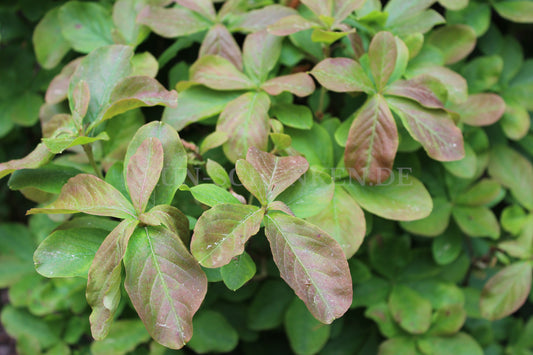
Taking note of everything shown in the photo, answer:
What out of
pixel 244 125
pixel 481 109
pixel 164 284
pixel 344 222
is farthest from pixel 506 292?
pixel 164 284

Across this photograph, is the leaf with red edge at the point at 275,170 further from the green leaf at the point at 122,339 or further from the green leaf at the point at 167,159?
the green leaf at the point at 122,339

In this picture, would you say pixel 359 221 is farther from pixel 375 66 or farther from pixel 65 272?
pixel 65 272

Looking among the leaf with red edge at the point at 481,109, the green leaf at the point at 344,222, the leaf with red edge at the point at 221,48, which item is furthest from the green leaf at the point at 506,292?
the leaf with red edge at the point at 221,48

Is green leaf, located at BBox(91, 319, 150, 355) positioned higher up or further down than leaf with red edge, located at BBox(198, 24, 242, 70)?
further down

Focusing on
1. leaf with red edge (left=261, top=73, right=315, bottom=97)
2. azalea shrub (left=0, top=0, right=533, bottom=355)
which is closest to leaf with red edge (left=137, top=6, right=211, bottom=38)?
azalea shrub (left=0, top=0, right=533, bottom=355)

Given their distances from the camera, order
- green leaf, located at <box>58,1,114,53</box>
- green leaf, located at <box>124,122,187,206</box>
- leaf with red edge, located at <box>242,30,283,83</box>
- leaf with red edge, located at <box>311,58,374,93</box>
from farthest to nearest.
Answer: green leaf, located at <box>58,1,114,53</box> → leaf with red edge, located at <box>242,30,283,83</box> → leaf with red edge, located at <box>311,58,374,93</box> → green leaf, located at <box>124,122,187,206</box>

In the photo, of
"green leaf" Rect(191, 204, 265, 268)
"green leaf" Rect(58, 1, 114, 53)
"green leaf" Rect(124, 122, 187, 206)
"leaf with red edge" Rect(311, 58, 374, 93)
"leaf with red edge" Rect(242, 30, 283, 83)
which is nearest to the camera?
"green leaf" Rect(191, 204, 265, 268)

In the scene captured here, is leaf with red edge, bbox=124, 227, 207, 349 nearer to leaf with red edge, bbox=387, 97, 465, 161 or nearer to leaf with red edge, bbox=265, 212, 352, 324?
leaf with red edge, bbox=265, 212, 352, 324
